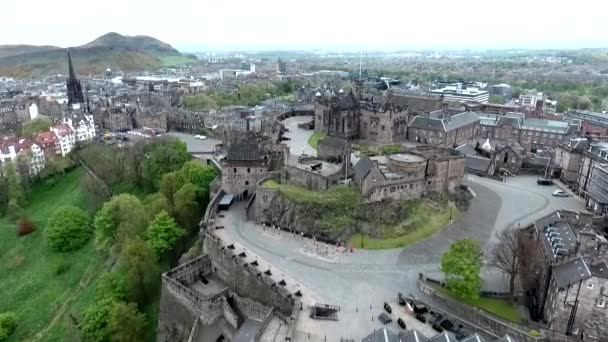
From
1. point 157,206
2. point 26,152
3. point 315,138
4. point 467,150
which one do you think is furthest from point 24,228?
point 467,150

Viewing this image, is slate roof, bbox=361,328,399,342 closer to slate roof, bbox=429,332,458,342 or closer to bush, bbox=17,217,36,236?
slate roof, bbox=429,332,458,342

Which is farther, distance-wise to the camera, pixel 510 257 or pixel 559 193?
pixel 559 193

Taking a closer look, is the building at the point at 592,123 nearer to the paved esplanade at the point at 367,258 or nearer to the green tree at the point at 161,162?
the paved esplanade at the point at 367,258

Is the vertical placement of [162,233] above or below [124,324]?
above

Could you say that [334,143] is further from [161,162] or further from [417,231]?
[161,162]

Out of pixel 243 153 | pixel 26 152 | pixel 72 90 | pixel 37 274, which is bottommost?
pixel 37 274

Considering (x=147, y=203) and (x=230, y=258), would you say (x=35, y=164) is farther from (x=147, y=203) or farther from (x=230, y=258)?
(x=230, y=258)
